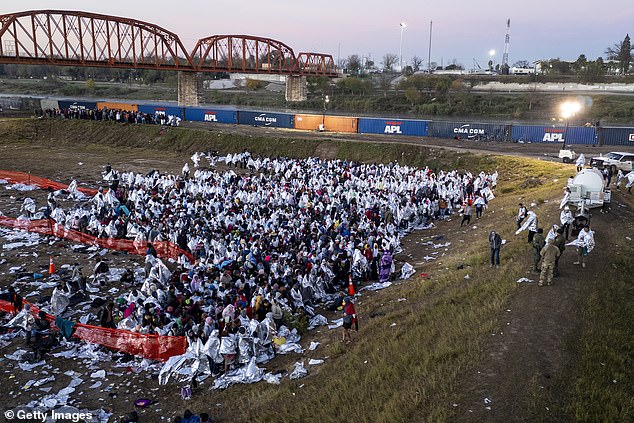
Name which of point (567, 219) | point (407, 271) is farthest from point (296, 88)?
point (567, 219)

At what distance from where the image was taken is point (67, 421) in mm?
9539

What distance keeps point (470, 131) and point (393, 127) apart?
6985mm

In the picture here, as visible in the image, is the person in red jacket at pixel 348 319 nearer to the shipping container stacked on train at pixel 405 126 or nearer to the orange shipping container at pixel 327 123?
the shipping container stacked on train at pixel 405 126

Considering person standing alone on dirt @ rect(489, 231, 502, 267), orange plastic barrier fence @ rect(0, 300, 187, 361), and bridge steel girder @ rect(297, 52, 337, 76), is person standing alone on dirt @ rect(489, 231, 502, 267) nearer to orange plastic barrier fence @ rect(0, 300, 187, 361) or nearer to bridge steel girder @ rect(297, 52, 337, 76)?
orange plastic barrier fence @ rect(0, 300, 187, 361)

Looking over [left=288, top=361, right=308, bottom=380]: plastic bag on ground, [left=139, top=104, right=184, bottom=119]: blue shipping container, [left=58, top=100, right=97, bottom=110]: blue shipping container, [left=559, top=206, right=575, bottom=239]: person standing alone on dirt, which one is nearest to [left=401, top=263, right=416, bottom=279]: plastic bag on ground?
[left=559, top=206, right=575, bottom=239]: person standing alone on dirt

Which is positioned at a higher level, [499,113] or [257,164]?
[499,113]

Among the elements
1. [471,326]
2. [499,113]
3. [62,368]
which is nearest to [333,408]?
[471,326]

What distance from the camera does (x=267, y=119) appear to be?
166ft

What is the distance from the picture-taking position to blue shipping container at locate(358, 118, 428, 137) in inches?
1693

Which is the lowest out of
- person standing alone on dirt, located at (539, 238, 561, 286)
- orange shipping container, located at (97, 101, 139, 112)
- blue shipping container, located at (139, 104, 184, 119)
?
person standing alone on dirt, located at (539, 238, 561, 286)

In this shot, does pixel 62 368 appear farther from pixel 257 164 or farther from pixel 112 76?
pixel 112 76

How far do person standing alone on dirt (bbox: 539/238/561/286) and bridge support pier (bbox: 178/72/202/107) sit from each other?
60.9 metres

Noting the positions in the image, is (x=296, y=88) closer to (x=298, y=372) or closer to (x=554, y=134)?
(x=554, y=134)

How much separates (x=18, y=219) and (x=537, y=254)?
2071 centimetres
